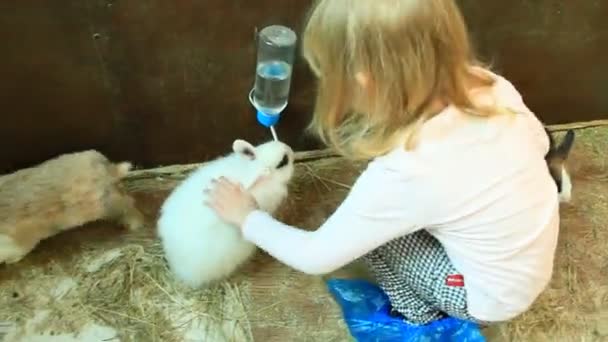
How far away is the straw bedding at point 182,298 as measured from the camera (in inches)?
71.2

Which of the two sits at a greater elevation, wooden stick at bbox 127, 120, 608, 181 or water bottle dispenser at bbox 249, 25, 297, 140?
water bottle dispenser at bbox 249, 25, 297, 140

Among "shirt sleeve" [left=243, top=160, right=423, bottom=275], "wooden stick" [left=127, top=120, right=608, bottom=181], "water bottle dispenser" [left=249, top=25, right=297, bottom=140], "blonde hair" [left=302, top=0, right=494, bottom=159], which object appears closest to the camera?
"blonde hair" [left=302, top=0, right=494, bottom=159]

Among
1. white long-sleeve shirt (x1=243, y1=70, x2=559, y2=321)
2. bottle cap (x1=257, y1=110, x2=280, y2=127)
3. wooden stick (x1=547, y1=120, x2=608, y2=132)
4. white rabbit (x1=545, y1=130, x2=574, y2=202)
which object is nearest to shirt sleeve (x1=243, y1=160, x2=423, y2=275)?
white long-sleeve shirt (x1=243, y1=70, x2=559, y2=321)

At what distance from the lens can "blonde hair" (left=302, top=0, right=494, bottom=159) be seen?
1249mm

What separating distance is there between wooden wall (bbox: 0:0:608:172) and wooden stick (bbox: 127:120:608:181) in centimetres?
2

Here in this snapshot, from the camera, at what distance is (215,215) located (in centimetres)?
170

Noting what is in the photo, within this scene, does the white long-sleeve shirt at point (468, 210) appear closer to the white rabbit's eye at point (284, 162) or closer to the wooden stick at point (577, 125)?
the white rabbit's eye at point (284, 162)

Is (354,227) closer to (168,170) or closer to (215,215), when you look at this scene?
(215,215)

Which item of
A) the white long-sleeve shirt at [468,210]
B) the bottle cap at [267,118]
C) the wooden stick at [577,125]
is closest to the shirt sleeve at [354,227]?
the white long-sleeve shirt at [468,210]

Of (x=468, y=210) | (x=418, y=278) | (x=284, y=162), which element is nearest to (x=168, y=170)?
(x=284, y=162)

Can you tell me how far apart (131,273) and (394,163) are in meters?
0.84

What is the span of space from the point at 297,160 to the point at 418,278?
25.5 inches

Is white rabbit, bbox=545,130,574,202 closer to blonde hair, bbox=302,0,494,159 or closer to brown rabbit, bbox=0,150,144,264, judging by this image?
blonde hair, bbox=302,0,494,159

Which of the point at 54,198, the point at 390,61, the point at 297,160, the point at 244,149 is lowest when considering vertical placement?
the point at 297,160
